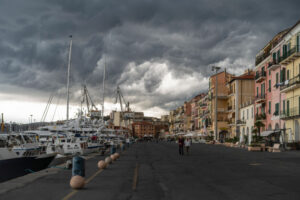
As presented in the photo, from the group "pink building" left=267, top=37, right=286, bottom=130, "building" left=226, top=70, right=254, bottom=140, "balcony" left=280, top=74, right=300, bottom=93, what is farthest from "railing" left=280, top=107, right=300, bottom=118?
"building" left=226, top=70, right=254, bottom=140

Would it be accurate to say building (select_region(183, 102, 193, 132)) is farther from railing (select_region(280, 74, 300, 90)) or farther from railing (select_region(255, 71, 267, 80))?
railing (select_region(280, 74, 300, 90))

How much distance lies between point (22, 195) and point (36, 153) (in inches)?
1145

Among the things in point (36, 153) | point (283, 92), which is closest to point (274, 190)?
point (36, 153)

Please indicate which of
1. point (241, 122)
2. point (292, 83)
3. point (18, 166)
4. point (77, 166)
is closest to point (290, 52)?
point (292, 83)

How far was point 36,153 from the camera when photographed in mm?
38281

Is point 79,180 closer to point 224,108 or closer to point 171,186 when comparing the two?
point 171,186

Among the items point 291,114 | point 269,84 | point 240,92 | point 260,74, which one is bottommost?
point 291,114

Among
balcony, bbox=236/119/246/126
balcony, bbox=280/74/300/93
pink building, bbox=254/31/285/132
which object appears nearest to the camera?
balcony, bbox=280/74/300/93

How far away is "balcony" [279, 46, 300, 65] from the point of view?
41.7 metres

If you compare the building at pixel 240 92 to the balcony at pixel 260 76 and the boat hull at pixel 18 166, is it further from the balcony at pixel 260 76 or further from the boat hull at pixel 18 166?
the boat hull at pixel 18 166

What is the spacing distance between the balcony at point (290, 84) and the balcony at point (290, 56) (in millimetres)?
2344

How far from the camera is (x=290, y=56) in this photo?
139 feet

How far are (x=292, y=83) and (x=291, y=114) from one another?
145 inches

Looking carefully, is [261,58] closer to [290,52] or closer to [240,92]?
[290,52]
